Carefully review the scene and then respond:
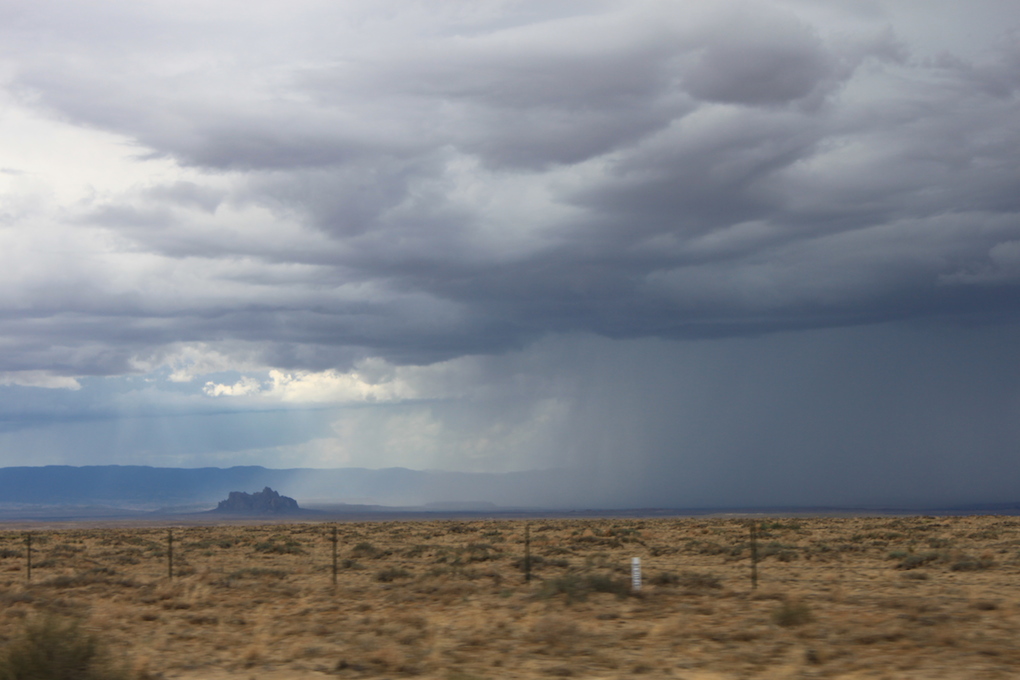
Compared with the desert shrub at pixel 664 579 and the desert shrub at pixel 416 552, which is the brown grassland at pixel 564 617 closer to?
the desert shrub at pixel 664 579

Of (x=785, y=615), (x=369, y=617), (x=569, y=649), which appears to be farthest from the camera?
(x=369, y=617)

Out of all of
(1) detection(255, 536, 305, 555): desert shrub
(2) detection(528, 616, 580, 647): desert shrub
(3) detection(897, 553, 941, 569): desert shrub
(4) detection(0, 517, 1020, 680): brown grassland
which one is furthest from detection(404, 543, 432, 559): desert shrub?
(2) detection(528, 616, 580, 647): desert shrub

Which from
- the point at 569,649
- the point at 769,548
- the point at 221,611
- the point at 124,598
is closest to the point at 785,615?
the point at 569,649

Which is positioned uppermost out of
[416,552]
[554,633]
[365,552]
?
[554,633]

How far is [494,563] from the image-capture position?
39156 millimetres

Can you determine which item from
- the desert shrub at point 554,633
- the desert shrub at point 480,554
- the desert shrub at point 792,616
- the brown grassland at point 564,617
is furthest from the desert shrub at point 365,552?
the desert shrub at point 792,616

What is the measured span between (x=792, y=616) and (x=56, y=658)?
14234 millimetres

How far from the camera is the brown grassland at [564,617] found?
1544 cm

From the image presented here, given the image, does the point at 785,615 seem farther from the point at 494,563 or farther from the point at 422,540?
the point at 422,540

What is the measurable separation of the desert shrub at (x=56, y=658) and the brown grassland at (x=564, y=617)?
845mm

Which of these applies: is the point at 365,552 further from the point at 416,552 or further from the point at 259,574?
the point at 259,574

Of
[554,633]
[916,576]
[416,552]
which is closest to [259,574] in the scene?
[416,552]

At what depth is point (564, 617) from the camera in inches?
808

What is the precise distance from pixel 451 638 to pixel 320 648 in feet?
9.04
